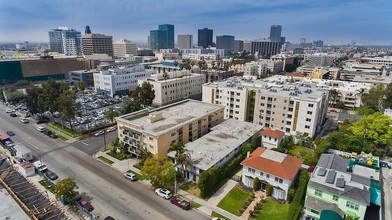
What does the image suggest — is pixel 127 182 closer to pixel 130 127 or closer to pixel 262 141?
pixel 130 127

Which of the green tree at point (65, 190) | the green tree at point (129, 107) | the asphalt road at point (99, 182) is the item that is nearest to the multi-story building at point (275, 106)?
the green tree at point (129, 107)

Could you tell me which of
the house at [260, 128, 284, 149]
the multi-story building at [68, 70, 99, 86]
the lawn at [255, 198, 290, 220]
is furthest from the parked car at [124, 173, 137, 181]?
the multi-story building at [68, 70, 99, 86]

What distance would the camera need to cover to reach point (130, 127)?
52500 millimetres

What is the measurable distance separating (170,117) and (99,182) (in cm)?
2302

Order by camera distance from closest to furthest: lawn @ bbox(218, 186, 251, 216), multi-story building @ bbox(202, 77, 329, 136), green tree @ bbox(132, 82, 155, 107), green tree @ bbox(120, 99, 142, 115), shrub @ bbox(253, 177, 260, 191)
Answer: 1. lawn @ bbox(218, 186, 251, 216)
2. shrub @ bbox(253, 177, 260, 191)
3. multi-story building @ bbox(202, 77, 329, 136)
4. green tree @ bbox(120, 99, 142, 115)
5. green tree @ bbox(132, 82, 155, 107)

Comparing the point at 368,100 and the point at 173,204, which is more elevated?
the point at 368,100

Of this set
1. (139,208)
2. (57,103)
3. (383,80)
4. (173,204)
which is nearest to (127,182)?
(139,208)

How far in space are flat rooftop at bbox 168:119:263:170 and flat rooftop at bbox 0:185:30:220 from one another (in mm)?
24692

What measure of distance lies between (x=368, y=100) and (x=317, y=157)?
56329 millimetres

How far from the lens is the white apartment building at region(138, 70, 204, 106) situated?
98938 millimetres

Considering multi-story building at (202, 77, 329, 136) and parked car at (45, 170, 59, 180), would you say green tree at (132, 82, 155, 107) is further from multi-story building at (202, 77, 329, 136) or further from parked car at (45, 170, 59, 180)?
parked car at (45, 170, 59, 180)

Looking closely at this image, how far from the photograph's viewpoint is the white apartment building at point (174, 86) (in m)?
98.9

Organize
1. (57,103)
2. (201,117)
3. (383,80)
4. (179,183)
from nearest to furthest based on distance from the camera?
(179,183) → (201,117) → (57,103) → (383,80)

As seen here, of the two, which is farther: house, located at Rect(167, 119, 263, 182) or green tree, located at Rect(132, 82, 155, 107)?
green tree, located at Rect(132, 82, 155, 107)
